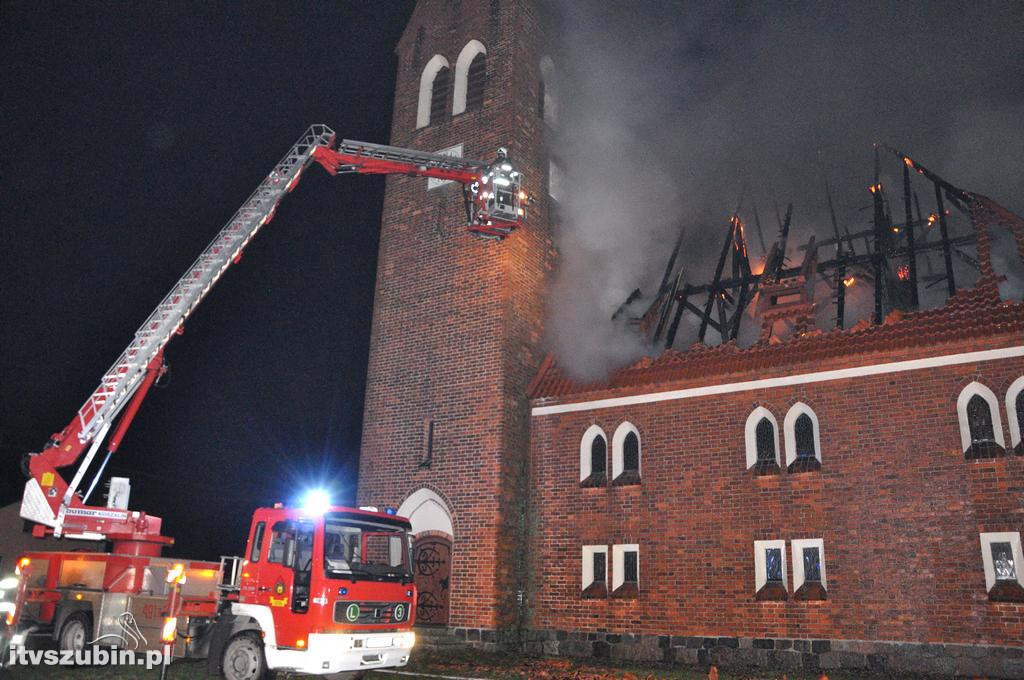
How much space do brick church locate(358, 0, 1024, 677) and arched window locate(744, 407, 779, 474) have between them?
0.04 m

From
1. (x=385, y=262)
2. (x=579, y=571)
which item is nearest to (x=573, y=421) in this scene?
(x=579, y=571)

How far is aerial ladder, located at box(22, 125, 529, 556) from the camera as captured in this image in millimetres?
12938

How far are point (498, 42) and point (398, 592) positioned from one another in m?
13.3

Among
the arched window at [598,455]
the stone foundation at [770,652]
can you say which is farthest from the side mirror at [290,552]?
the arched window at [598,455]

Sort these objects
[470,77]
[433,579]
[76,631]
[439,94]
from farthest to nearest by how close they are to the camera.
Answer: [439,94] < [470,77] < [433,579] < [76,631]

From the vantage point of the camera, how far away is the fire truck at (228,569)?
31.5ft

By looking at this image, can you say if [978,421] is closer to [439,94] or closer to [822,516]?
[822,516]

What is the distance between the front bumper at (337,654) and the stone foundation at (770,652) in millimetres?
5070

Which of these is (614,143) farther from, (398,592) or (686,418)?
(398,592)

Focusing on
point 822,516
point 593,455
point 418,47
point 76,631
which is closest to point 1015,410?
point 822,516

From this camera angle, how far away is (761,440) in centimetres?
1378

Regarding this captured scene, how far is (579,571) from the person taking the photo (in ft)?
48.7

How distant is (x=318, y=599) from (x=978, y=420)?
10.0 meters

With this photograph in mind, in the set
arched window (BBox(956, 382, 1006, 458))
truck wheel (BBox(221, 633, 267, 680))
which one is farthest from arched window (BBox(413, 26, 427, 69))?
truck wheel (BBox(221, 633, 267, 680))
